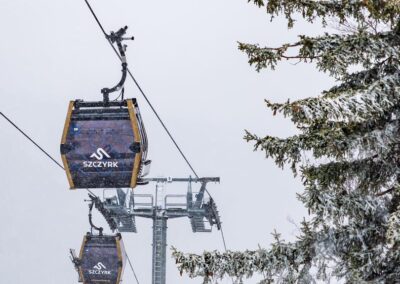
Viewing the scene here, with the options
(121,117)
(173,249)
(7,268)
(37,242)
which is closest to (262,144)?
(173,249)

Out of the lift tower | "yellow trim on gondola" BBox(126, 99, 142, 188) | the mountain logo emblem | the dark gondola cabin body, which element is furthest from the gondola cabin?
"yellow trim on gondola" BBox(126, 99, 142, 188)

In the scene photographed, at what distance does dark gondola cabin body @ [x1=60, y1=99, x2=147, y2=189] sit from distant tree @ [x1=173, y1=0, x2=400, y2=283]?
11.5 ft

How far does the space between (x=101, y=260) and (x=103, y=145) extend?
9401mm

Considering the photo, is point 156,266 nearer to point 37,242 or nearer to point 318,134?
point 318,134

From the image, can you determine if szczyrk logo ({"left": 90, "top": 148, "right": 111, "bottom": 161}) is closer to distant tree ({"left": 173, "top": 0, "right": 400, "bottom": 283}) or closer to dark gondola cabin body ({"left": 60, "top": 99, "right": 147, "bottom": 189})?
dark gondola cabin body ({"left": 60, "top": 99, "right": 147, "bottom": 189})

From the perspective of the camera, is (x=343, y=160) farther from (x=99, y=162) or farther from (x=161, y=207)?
(x=161, y=207)

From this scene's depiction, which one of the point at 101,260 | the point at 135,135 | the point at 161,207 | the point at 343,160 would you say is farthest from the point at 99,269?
the point at 343,160

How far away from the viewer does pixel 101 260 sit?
69.9 ft

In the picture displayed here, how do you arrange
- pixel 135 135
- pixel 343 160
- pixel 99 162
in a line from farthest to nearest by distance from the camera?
pixel 99 162 < pixel 135 135 < pixel 343 160

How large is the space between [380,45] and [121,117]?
4.71 m

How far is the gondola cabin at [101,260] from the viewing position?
20938 mm

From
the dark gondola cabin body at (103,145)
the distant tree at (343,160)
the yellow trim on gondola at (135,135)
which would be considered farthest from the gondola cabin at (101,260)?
the distant tree at (343,160)

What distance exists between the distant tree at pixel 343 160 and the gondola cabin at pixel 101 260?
39.6ft

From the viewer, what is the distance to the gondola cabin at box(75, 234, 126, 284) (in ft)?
68.7
